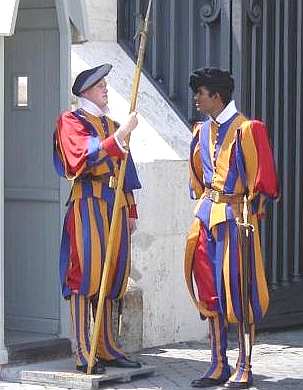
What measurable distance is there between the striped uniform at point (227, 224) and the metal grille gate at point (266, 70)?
1.67m

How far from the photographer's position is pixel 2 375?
7234 mm

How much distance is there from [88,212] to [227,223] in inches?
29.7

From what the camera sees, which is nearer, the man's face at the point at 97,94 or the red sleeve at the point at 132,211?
the man's face at the point at 97,94

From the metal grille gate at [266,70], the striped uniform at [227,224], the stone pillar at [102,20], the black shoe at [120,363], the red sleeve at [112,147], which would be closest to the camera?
the red sleeve at [112,147]

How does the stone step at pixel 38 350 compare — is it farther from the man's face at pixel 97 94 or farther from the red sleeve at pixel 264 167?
the red sleeve at pixel 264 167

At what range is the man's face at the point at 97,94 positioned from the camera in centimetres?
714

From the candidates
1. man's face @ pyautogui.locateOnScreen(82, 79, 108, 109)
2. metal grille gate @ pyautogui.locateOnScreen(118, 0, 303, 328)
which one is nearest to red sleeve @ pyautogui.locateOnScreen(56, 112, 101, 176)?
man's face @ pyautogui.locateOnScreen(82, 79, 108, 109)

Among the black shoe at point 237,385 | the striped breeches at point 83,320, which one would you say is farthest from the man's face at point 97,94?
the black shoe at point 237,385

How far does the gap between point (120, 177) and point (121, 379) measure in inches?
43.7

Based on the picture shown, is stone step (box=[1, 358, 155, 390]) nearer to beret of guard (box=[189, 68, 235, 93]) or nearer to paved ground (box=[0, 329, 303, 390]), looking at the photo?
paved ground (box=[0, 329, 303, 390])

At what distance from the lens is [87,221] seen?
7.07 meters

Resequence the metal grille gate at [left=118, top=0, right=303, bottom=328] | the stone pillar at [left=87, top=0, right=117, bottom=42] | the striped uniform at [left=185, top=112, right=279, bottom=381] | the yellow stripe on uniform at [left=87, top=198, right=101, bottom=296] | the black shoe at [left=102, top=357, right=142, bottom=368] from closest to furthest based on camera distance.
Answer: the striped uniform at [left=185, top=112, right=279, bottom=381], the yellow stripe on uniform at [left=87, top=198, right=101, bottom=296], the black shoe at [left=102, top=357, right=142, bottom=368], the metal grille gate at [left=118, top=0, right=303, bottom=328], the stone pillar at [left=87, top=0, right=117, bottom=42]

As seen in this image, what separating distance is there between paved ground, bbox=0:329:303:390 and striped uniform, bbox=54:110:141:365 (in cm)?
44

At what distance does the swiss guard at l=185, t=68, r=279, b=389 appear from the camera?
6938 mm
